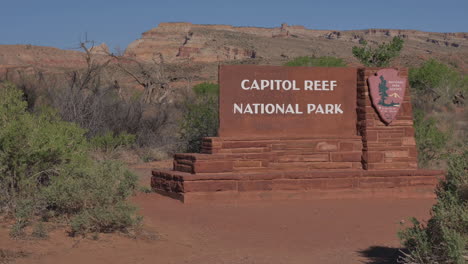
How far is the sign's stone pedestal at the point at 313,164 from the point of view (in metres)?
11.6

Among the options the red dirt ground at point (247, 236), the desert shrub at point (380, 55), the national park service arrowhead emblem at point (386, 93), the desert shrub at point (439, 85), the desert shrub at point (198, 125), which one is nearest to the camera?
the red dirt ground at point (247, 236)

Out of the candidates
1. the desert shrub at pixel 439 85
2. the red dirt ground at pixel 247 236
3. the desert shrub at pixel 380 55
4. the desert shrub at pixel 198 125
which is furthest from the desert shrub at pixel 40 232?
the desert shrub at pixel 439 85

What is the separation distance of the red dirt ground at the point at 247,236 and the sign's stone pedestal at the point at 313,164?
30 cm

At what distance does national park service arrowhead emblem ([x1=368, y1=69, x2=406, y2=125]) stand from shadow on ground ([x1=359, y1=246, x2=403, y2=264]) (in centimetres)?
A: 497

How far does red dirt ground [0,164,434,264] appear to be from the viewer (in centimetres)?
711

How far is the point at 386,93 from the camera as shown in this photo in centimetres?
1268

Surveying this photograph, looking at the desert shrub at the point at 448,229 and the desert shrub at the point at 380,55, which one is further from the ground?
the desert shrub at the point at 380,55

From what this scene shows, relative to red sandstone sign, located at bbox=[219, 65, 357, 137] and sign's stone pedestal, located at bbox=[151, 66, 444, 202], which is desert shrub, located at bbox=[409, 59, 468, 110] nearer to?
sign's stone pedestal, located at bbox=[151, 66, 444, 202]

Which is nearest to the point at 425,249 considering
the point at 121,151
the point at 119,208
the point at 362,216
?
the point at 119,208

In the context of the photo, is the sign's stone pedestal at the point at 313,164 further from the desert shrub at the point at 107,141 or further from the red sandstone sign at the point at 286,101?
the desert shrub at the point at 107,141

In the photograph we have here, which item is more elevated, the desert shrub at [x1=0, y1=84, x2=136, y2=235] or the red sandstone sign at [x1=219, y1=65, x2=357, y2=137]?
the red sandstone sign at [x1=219, y1=65, x2=357, y2=137]

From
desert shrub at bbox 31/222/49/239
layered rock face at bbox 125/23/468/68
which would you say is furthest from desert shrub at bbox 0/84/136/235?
layered rock face at bbox 125/23/468/68

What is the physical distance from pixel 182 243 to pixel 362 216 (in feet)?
11.6

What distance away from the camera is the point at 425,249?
5.84m
